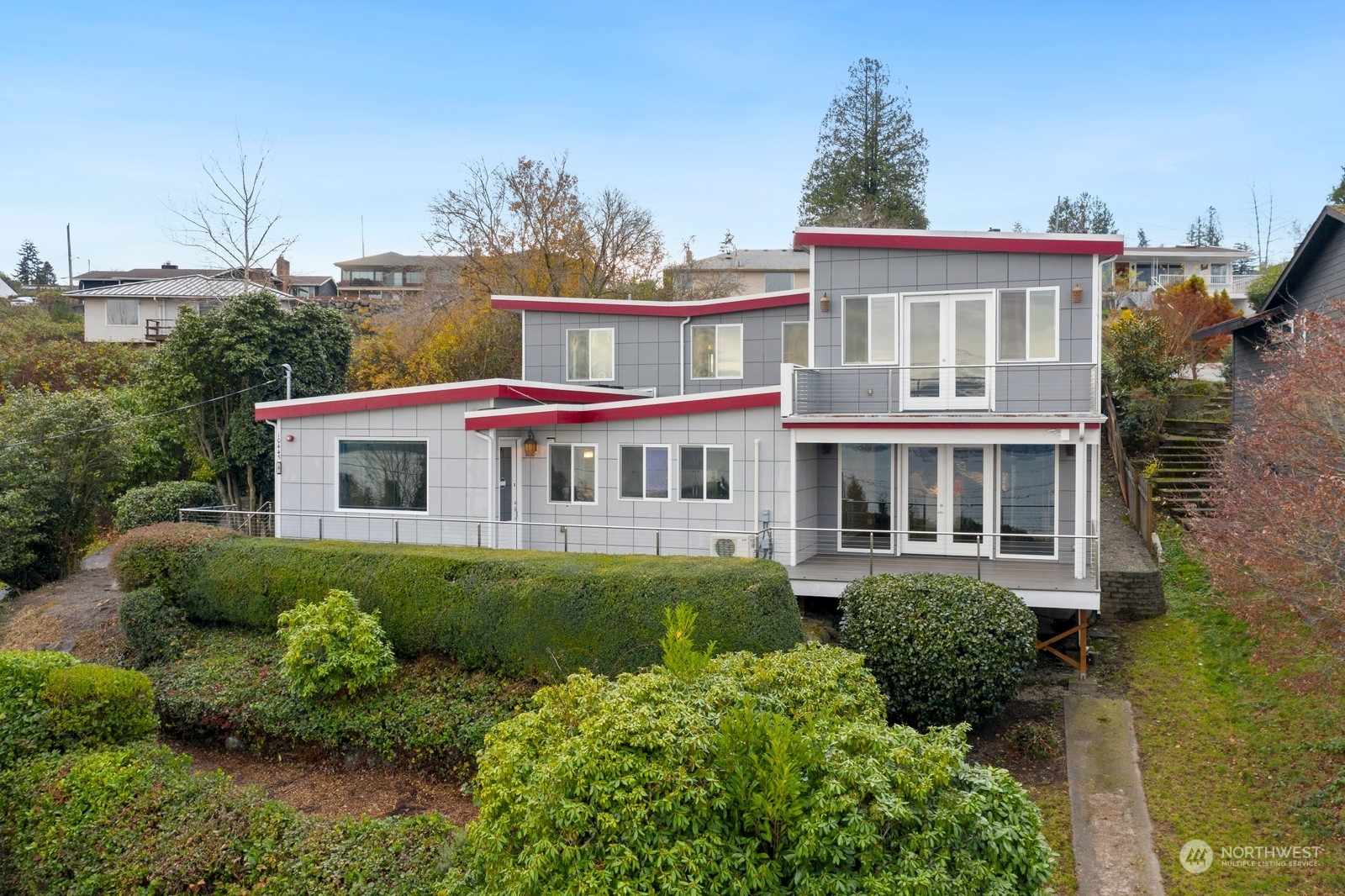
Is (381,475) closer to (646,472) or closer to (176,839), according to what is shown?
(646,472)

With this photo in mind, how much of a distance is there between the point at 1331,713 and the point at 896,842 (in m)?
7.95

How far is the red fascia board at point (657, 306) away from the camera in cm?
1977

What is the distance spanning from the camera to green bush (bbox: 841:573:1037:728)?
11.5 metres

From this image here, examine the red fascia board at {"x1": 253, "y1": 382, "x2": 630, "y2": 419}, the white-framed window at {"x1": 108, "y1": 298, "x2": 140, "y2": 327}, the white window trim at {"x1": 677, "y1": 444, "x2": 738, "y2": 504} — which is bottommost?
the white window trim at {"x1": 677, "y1": 444, "x2": 738, "y2": 504}

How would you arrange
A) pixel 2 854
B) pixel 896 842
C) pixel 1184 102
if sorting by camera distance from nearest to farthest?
pixel 896 842 < pixel 2 854 < pixel 1184 102

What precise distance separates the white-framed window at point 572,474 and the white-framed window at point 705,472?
178 cm

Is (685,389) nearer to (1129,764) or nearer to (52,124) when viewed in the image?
(1129,764)

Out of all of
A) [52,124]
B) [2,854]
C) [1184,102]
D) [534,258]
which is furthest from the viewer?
[534,258]

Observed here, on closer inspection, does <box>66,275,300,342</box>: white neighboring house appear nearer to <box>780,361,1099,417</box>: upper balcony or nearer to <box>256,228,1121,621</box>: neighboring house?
<box>256,228,1121,621</box>: neighboring house

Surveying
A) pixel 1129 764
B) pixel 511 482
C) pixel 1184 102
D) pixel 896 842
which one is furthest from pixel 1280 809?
pixel 1184 102

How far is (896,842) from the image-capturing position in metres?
6.17

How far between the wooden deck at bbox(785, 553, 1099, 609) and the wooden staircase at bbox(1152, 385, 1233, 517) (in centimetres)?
700

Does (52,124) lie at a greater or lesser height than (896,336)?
greater

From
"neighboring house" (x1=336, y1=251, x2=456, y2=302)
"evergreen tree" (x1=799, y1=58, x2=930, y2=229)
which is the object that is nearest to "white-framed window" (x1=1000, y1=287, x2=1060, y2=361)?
"evergreen tree" (x1=799, y1=58, x2=930, y2=229)
